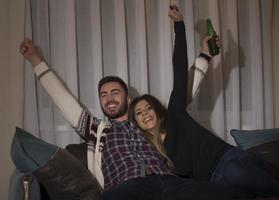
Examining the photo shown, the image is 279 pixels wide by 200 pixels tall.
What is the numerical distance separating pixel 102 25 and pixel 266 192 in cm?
139

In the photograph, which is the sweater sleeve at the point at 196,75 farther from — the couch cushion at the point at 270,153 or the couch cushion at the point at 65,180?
the couch cushion at the point at 65,180

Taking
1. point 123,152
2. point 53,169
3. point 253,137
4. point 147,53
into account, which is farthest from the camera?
point 147,53

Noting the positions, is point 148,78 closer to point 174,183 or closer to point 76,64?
point 76,64

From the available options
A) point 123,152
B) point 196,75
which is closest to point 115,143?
point 123,152

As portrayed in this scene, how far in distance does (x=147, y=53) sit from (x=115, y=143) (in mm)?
698

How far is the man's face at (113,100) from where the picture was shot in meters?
2.07

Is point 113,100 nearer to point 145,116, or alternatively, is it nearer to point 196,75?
point 145,116

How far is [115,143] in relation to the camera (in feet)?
6.49

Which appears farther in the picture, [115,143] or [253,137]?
[253,137]

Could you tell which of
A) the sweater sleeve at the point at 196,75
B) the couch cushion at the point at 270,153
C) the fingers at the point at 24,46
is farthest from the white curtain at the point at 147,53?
the couch cushion at the point at 270,153

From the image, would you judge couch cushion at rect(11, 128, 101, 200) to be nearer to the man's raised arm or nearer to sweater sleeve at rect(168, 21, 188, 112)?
the man's raised arm

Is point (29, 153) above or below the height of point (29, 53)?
below

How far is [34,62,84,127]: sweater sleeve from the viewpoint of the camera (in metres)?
2.08

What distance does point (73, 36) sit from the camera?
2.27 m
